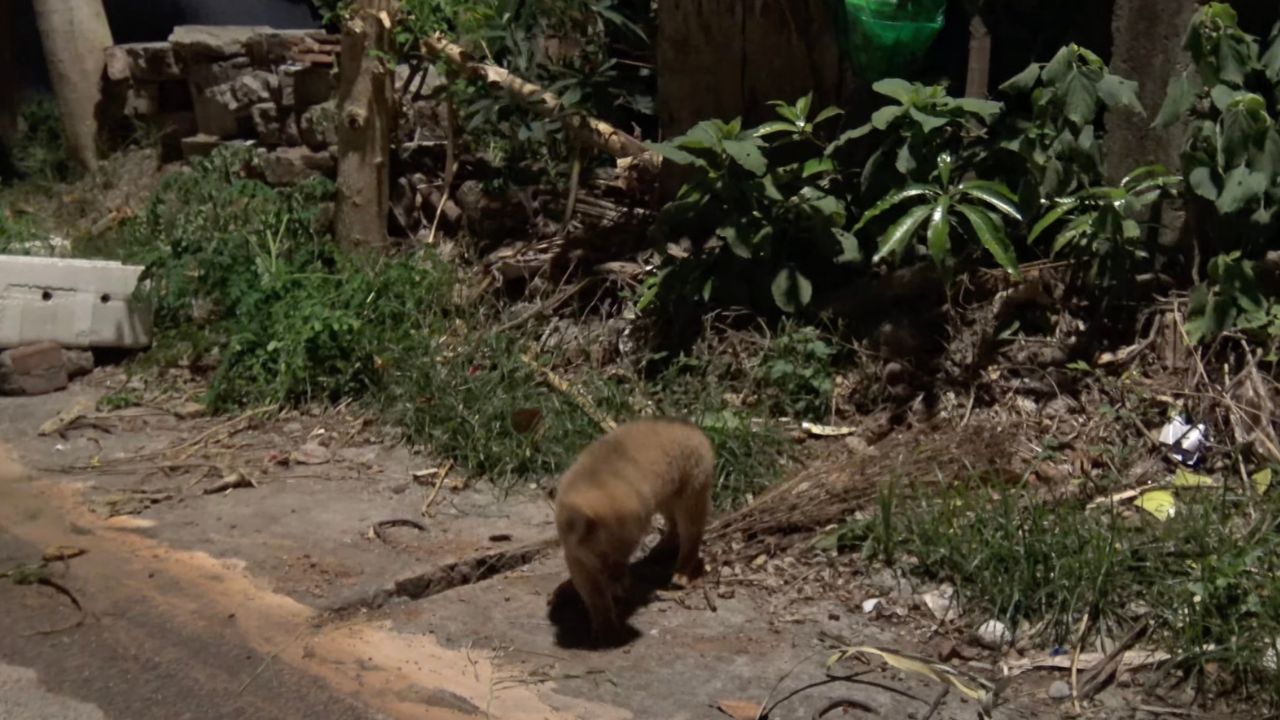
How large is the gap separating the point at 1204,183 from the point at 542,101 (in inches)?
147

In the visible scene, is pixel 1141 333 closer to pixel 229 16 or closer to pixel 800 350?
pixel 800 350

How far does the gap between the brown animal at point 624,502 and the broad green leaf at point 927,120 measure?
6.44ft

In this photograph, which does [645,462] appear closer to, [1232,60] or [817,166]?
[817,166]

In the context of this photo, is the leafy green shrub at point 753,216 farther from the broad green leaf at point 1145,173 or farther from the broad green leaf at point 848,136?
the broad green leaf at point 1145,173

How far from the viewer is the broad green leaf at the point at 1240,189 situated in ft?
19.0

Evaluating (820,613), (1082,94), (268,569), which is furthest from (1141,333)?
(268,569)

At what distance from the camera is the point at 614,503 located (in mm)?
4586

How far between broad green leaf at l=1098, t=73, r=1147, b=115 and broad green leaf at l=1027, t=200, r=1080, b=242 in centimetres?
46

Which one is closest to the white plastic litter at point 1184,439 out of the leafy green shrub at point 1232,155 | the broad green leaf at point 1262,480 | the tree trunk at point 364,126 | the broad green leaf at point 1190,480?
the broad green leaf at point 1190,480

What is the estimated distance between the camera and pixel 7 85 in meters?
11.2

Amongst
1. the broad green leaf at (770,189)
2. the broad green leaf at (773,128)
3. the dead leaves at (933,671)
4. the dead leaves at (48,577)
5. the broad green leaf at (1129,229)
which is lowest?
the dead leaves at (933,671)

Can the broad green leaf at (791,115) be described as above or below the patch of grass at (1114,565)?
above

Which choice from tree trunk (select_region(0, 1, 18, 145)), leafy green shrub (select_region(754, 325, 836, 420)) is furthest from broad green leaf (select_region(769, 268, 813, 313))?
tree trunk (select_region(0, 1, 18, 145))

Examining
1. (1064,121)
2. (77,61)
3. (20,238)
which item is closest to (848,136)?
(1064,121)
